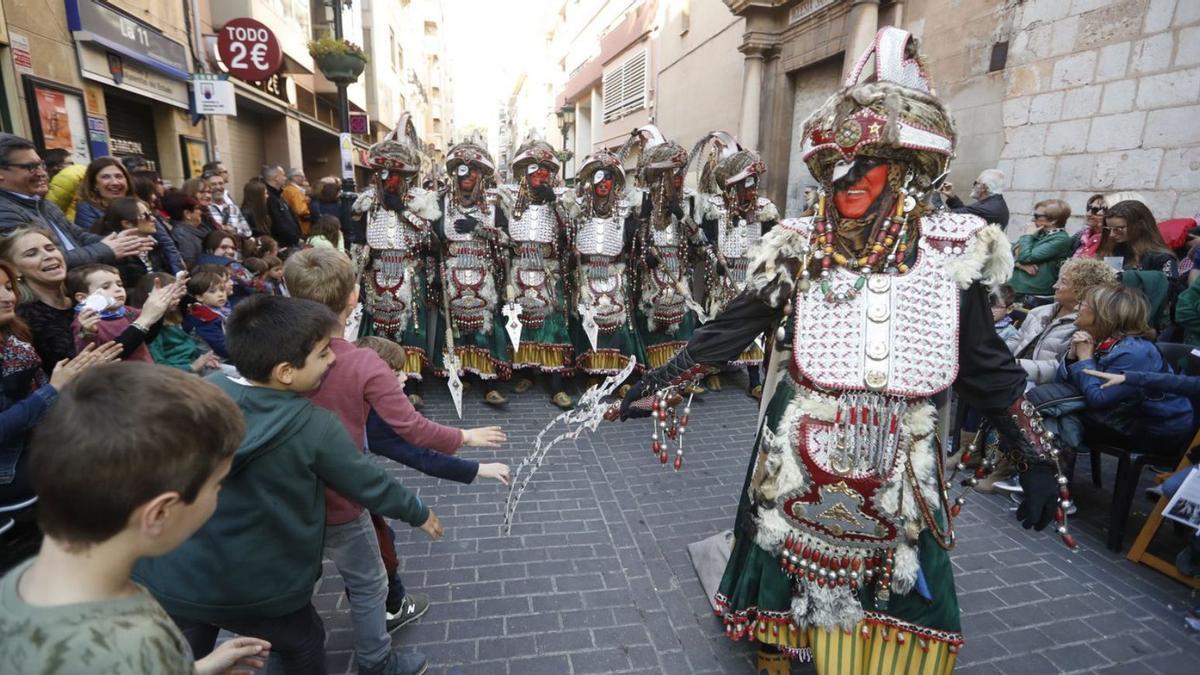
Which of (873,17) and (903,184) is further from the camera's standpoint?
(873,17)

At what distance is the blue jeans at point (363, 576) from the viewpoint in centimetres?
223

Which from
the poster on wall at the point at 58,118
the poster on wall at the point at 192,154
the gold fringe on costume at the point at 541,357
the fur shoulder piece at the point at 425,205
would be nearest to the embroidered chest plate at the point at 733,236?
the gold fringe on costume at the point at 541,357

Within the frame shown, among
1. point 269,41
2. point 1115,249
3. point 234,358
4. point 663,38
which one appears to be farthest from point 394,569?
point 663,38

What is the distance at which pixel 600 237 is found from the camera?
562cm

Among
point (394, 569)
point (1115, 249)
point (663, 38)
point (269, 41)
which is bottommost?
point (394, 569)

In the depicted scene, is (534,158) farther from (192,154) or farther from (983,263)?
(192,154)

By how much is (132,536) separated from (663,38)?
1887cm

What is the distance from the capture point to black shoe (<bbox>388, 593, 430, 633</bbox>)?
9.03ft

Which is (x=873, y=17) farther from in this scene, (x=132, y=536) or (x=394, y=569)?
(x=132, y=536)

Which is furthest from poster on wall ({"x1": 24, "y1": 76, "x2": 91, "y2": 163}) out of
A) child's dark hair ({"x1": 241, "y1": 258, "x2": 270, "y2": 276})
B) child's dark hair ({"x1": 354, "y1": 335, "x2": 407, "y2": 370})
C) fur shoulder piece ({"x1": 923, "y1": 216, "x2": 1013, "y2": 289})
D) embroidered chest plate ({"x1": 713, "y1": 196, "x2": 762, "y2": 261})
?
fur shoulder piece ({"x1": 923, "y1": 216, "x2": 1013, "y2": 289})

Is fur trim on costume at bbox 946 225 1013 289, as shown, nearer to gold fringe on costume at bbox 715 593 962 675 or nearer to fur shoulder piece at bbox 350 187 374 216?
gold fringe on costume at bbox 715 593 962 675

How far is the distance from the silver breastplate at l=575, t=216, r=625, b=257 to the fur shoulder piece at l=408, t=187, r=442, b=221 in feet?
4.53

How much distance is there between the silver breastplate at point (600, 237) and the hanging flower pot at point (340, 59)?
407 cm

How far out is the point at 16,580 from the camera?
102cm
